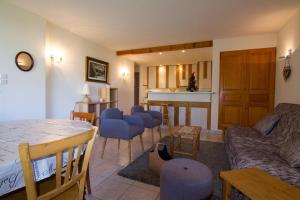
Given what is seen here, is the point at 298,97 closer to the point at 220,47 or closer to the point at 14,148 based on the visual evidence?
the point at 220,47

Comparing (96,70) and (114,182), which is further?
(96,70)

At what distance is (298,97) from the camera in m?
2.77

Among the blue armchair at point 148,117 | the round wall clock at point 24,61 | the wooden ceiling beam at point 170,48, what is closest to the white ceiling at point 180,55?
the wooden ceiling beam at point 170,48

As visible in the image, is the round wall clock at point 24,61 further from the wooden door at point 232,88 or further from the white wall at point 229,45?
the wooden door at point 232,88

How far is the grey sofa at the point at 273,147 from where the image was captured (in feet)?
4.62

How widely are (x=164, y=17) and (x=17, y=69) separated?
2685 mm

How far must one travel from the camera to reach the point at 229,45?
4305 mm

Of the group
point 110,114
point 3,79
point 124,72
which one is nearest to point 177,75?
point 124,72

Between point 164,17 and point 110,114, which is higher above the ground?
point 164,17

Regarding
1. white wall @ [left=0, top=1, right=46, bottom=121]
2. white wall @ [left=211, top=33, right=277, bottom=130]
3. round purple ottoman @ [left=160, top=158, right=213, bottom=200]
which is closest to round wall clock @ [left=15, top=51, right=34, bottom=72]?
white wall @ [left=0, top=1, right=46, bottom=121]

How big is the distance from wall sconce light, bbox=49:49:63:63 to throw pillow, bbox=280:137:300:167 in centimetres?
412

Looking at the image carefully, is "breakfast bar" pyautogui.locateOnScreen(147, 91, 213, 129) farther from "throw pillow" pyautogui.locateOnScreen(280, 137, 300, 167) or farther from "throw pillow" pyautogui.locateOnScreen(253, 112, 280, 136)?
"throw pillow" pyautogui.locateOnScreen(280, 137, 300, 167)

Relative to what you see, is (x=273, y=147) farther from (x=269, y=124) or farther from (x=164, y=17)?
(x=164, y=17)

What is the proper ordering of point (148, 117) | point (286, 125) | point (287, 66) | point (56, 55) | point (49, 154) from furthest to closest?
point (56, 55) → point (148, 117) → point (287, 66) → point (286, 125) → point (49, 154)
